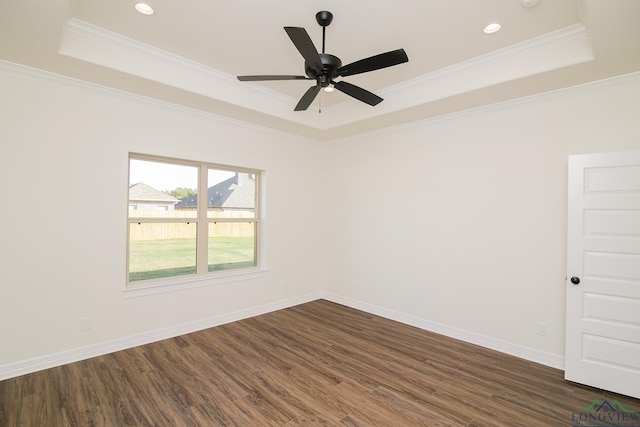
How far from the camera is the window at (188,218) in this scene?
3.59m

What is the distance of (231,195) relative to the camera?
14.5ft

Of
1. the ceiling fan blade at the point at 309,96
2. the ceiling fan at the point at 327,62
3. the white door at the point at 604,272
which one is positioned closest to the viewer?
the ceiling fan at the point at 327,62

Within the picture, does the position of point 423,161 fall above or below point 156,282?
above

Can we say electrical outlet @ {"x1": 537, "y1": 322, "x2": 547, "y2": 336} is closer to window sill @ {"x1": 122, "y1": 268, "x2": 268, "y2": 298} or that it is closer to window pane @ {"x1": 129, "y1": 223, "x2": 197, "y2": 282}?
window sill @ {"x1": 122, "y1": 268, "x2": 268, "y2": 298}

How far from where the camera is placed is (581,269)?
275cm

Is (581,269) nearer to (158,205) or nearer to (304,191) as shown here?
(304,191)

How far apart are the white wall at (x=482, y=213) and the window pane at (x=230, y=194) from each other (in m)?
1.71

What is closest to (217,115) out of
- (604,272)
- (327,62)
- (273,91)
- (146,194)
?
(273,91)

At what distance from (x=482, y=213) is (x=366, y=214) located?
1.68 metres

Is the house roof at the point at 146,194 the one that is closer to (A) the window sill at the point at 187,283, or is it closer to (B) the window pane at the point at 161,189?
(B) the window pane at the point at 161,189

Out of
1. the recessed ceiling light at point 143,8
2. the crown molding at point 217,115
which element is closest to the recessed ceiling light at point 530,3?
the crown molding at point 217,115

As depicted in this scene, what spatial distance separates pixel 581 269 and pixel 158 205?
4564 mm

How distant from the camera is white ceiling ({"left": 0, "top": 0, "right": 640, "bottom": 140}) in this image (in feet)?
7.59

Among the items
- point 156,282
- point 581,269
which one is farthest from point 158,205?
point 581,269
